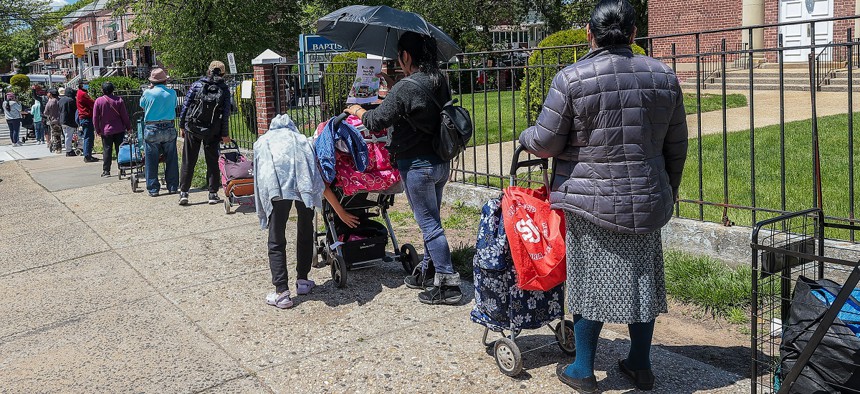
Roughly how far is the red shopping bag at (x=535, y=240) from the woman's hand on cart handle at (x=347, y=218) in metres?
2.06

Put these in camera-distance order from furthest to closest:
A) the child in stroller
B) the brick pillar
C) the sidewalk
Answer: the brick pillar
the child in stroller
the sidewalk

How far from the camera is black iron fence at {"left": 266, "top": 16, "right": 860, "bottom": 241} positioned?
5750 mm

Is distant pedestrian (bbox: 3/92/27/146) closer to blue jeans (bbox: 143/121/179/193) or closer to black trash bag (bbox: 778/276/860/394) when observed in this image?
blue jeans (bbox: 143/121/179/193)

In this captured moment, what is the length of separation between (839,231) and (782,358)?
135 inches

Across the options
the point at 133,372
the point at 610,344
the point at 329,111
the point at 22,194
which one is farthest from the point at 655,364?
the point at 22,194

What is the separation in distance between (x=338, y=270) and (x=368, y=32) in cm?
202

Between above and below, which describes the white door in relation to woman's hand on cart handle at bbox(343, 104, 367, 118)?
above

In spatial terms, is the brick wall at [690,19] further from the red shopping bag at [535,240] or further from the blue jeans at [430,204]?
the red shopping bag at [535,240]

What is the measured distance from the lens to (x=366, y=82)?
584 cm

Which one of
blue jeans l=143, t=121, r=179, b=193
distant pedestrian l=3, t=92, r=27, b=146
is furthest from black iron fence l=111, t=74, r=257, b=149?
distant pedestrian l=3, t=92, r=27, b=146

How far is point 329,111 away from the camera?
1024 centimetres

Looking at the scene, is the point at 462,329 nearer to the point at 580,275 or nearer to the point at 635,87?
the point at 580,275

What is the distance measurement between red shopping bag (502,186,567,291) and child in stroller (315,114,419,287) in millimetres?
1916

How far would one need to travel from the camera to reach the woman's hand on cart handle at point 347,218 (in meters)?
5.67
